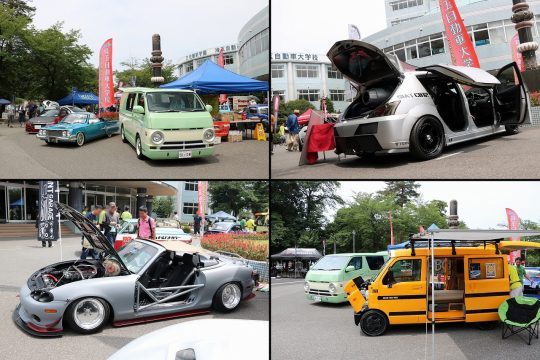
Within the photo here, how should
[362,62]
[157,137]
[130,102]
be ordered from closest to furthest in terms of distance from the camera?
[362,62], [157,137], [130,102]

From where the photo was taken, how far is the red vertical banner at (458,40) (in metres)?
13.4

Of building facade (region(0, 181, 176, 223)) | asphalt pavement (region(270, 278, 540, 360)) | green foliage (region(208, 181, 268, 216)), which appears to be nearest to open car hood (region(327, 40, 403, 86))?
asphalt pavement (region(270, 278, 540, 360))

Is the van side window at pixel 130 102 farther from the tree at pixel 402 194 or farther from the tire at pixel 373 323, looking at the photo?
the tree at pixel 402 194

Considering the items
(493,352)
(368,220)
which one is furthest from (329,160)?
(368,220)

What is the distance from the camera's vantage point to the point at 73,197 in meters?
15.5

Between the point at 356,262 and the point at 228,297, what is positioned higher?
the point at 228,297

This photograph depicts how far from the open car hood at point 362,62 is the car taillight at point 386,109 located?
498mm

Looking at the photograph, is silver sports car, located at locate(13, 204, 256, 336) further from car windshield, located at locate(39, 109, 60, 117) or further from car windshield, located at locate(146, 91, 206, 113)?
car windshield, located at locate(39, 109, 60, 117)

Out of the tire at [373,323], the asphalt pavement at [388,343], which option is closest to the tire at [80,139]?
the asphalt pavement at [388,343]

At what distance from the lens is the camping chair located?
4703mm

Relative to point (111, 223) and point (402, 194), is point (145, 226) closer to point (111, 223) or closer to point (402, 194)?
point (111, 223)

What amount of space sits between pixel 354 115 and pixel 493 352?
3.26 meters

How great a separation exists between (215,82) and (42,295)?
661cm

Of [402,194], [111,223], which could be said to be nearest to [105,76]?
[111,223]
